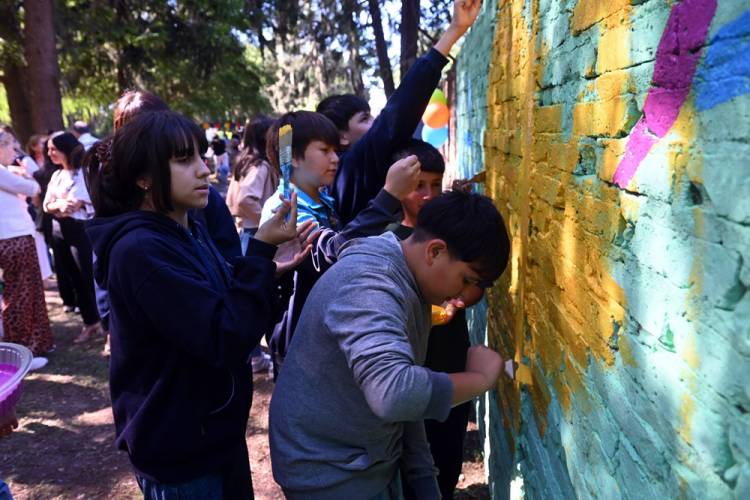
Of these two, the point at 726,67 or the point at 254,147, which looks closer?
the point at 726,67

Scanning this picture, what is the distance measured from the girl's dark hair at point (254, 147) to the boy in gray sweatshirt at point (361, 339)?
9.74 ft

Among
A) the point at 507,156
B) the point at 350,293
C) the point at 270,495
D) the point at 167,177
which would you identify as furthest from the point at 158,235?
the point at 270,495

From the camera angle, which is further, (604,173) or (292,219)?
(292,219)

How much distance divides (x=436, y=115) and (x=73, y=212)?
14.1 feet

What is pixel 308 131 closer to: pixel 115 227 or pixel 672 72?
pixel 115 227

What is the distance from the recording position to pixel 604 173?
4.25 ft

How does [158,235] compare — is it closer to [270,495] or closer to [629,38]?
[629,38]

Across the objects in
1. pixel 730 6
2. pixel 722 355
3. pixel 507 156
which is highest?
pixel 730 6

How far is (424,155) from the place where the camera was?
2.46 m

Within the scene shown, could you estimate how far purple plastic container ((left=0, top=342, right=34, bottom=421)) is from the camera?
5.98 ft

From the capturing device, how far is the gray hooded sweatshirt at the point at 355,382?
1.30 metres

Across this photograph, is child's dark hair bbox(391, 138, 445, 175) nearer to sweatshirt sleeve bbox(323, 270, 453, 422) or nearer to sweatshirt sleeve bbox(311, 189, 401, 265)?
sweatshirt sleeve bbox(311, 189, 401, 265)

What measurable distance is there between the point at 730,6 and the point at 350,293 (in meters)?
0.93

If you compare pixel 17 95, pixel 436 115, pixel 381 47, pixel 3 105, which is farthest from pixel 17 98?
pixel 436 115
